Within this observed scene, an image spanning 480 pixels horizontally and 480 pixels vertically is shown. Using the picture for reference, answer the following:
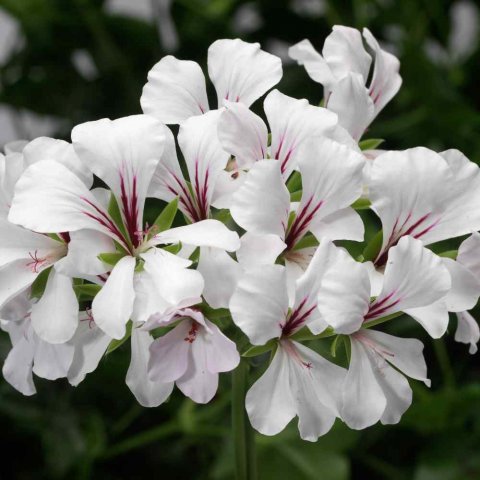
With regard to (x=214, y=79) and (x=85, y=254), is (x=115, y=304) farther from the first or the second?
(x=214, y=79)

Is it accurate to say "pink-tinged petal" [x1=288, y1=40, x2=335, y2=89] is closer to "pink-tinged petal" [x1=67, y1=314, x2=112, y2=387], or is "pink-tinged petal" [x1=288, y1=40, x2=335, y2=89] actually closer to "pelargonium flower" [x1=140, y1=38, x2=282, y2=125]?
"pelargonium flower" [x1=140, y1=38, x2=282, y2=125]

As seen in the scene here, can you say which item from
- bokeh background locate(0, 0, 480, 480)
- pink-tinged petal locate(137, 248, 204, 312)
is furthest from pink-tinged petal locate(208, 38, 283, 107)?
bokeh background locate(0, 0, 480, 480)

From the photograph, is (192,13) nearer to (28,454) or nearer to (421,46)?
(421,46)

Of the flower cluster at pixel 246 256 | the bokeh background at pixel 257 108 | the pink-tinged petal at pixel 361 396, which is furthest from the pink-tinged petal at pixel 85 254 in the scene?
the bokeh background at pixel 257 108

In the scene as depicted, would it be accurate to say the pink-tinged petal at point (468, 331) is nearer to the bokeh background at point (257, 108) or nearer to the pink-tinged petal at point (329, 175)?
the pink-tinged petal at point (329, 175)

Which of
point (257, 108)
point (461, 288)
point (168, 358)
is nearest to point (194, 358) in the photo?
point (168, 358)
